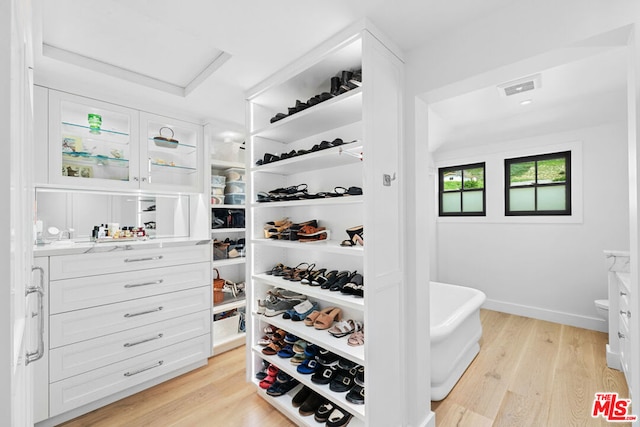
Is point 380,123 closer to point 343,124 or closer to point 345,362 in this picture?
point 343,124

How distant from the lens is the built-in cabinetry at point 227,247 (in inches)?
105

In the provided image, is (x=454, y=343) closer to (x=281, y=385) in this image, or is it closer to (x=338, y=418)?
(x=338, y=418)

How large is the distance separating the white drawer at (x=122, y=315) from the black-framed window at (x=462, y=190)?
3539 millimetres

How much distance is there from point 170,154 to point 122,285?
46.9 inches

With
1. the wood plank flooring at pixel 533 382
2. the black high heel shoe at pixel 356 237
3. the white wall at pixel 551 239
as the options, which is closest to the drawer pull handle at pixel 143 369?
the black high heel shoe at pixel 356 237

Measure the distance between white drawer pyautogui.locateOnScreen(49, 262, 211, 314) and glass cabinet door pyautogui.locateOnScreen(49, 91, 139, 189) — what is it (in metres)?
0.72

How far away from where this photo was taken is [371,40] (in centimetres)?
138

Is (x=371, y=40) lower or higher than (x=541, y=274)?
higher

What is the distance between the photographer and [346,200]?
1.47 meters

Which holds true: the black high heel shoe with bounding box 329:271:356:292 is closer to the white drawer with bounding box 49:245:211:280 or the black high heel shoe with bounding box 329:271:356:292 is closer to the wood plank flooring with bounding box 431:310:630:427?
the wood plank flooring with bounding box 431:310:630:427

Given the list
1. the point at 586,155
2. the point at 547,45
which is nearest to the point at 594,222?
the point at 586,155

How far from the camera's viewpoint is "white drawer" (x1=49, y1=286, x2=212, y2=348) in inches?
70.4

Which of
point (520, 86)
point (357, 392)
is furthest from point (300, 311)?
point (520, 86)

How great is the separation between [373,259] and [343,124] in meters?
1.01
